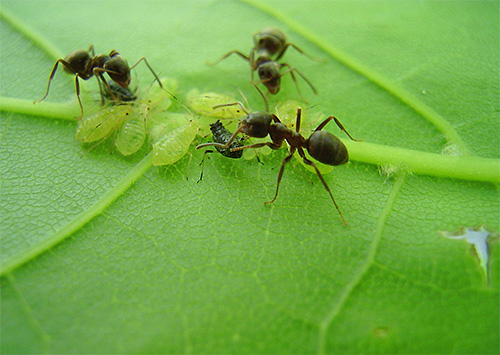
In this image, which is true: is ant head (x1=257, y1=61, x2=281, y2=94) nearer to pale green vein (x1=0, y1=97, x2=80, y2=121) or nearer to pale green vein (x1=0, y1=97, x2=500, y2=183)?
pale green vein (x1=0, y1=97, x2=500, y2=183)

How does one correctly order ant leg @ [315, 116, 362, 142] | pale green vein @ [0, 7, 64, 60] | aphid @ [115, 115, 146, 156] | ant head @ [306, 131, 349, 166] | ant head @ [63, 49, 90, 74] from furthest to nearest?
pale green vein @ [0, 7, 64, 60] → ant head @ [63, 49, 90, 74] → aphid @ [115, 115, 146, 156] → ant leg @ [315, 116, 362, 142] → ant head @ [306, 131, 349, 166]

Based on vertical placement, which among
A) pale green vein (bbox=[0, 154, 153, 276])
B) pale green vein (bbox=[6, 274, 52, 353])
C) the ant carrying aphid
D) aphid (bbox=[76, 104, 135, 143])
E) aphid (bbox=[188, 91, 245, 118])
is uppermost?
aphid (bbox=[188, 91, 245, 118])

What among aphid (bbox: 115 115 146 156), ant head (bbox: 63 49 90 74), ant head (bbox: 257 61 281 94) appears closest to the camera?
aphid (bbox: 115 115 146 156)

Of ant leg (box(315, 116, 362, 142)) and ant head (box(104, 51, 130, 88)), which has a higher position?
ant leg (box(315, 116, 362, 142))

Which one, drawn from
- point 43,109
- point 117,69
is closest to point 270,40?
point 117,69

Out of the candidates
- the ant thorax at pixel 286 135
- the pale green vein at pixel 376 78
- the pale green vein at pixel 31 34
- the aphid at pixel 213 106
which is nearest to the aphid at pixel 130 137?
the aphid at pixel 213 106

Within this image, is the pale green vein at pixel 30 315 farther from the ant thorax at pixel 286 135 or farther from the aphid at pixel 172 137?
the ant thorax at pixel 286 135

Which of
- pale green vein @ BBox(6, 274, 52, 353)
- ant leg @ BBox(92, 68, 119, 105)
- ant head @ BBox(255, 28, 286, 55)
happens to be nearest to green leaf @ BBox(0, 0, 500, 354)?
pale green vein @ BBox(6, 274, 52, 353)
